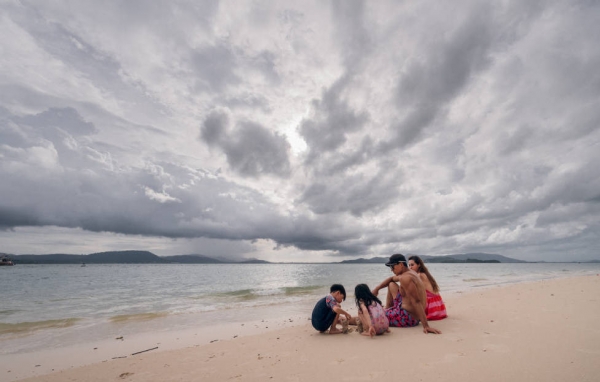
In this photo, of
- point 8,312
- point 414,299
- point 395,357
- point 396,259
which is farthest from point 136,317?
point 395,357

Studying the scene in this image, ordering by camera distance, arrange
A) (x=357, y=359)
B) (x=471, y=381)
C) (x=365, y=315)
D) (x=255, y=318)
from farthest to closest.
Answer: (x=255, y=318) → (x=365, y=315) → (x=357, y=359) → (x=471, y=381)

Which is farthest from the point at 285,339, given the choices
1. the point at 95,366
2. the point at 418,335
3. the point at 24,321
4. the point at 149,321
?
the point at 24,321

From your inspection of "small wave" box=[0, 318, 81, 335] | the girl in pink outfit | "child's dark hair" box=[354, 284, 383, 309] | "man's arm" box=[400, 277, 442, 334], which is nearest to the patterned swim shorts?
"man's arm" box=[400, 277, 442, 334]

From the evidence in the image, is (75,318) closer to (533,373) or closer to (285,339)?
(285,339)

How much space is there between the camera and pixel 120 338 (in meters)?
9.47

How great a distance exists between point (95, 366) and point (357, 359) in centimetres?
593

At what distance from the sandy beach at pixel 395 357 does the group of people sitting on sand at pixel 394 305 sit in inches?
12.3

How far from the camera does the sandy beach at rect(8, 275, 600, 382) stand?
416cm

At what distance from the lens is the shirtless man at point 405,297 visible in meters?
6.59

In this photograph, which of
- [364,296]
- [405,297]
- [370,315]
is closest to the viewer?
[370,315]

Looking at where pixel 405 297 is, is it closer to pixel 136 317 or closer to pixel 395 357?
pixel 395 357

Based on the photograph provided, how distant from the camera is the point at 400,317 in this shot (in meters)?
7.15

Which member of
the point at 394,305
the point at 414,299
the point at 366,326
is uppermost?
the point at 414,299

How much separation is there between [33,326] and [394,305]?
1564 cm
